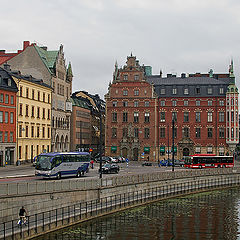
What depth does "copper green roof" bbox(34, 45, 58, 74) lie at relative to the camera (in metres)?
97.1

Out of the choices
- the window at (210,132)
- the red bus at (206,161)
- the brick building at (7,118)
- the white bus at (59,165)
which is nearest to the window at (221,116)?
the window at (210,132)

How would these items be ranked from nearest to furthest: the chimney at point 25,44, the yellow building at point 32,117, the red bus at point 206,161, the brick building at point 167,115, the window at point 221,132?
the yellow building at point 32,117 < the red bus at point 206,161 < the chimney at point 25,44 < the brick building at point 167,115 < the window at point 221,132

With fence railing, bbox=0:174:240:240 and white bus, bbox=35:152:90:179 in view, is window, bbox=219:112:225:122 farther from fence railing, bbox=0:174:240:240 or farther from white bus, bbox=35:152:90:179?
white bus, bbox=35:152:90:179

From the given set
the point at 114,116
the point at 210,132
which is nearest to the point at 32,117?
the point at 114,116

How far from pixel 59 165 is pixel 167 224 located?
17633mm

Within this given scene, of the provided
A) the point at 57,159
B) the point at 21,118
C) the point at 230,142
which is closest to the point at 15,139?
the point at 21,118

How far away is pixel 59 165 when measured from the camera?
53000 mm

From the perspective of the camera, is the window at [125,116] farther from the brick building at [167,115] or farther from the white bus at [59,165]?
the white bus at [59,165]

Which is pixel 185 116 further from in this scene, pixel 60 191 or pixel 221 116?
pixel 60 191

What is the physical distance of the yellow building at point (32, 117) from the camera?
264ft

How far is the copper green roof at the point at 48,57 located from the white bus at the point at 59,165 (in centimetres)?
4303

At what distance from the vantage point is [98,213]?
40719 mm

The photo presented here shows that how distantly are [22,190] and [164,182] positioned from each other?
2488 cm

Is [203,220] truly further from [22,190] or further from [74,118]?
[74,118]
